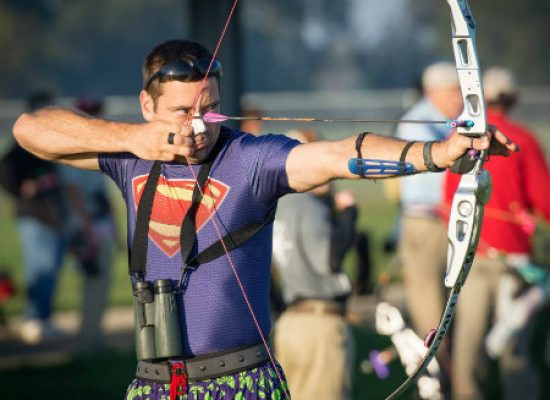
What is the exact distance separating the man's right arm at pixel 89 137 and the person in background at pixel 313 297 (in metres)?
2.12

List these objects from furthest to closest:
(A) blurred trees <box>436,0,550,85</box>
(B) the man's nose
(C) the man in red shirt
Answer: (A) blurred trees <box>436,0,550,85</box> → (C) the man in red shirt → (B) the man's nose

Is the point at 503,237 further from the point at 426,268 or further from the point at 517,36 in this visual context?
the point at 517,36

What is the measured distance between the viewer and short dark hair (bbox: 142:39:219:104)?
159 inches

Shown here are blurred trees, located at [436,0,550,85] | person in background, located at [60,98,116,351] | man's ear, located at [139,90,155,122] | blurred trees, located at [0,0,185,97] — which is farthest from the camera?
blurred trees, located at [0,0,185,97]

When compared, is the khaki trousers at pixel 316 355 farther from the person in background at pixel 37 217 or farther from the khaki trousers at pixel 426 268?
the person in background at pixel 37 217

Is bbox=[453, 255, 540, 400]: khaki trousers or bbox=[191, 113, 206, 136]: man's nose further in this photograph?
bbox=[453, 255, 540, 400]: khaki trousers

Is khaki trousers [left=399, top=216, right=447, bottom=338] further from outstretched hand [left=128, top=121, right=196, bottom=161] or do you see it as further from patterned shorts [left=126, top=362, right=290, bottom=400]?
outstretched hand [left=128, top=121, right=196, bottom=161]

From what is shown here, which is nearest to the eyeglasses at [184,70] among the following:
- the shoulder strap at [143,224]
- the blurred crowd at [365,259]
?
the shoulder strap at [143,224]

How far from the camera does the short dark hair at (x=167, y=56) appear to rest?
4035mm

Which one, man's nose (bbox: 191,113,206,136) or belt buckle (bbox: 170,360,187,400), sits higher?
man's nose (bbox: 191,113,206,136)

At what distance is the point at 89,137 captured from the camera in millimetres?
4109

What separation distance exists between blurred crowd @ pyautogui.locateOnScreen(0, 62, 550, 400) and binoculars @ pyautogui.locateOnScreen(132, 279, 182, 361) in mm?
1216

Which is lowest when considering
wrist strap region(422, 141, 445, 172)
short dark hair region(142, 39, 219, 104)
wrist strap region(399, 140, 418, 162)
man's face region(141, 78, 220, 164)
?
wrist strap region(422, 141, 445, 172)

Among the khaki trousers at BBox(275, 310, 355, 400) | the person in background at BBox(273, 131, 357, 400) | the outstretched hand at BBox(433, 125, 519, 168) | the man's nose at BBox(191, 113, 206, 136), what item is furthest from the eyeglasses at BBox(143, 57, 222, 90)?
the khaki trousers at BBox(275, 310, 355, 400)
